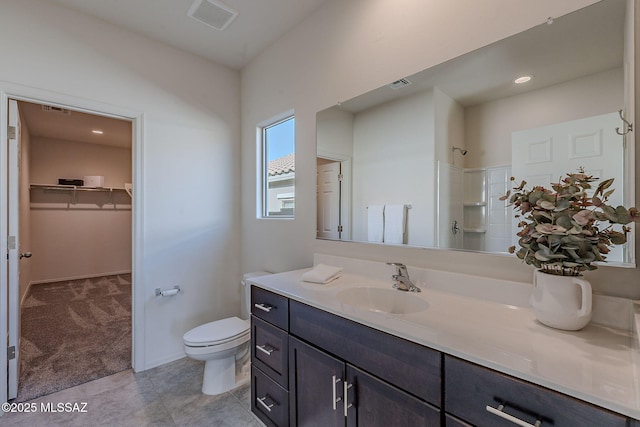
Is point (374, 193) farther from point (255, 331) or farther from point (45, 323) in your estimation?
point (45, 323)

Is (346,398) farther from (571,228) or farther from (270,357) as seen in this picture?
(571,228)

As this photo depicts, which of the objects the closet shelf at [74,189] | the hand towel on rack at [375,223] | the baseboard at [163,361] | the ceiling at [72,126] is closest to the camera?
the hand towel on rack at [375,223]

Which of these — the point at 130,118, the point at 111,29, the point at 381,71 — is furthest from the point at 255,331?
the point at 111,29

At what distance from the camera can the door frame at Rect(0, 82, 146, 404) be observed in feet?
5.98

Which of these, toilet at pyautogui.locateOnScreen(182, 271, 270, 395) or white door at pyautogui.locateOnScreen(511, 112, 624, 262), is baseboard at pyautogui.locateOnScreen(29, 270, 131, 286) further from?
white door at pyautogui.locateOnScreen(511, 112, 624, 262)

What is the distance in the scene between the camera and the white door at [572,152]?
0.98 metres

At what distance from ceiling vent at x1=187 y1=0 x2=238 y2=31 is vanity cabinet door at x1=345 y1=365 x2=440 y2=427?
96.3 inches

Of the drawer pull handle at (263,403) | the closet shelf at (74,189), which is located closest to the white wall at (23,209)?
the closet shelf at (74,189)

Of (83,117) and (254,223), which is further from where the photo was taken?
(83,117)

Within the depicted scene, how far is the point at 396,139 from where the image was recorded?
164 cm

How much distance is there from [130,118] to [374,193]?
82.1 inches

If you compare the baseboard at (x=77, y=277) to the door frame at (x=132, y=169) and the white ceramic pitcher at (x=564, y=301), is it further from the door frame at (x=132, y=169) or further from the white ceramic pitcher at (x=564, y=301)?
the white ceramic pitcher at (x=564, y=301)

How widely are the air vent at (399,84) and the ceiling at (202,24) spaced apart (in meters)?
0.95

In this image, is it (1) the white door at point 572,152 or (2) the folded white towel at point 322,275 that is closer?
(1) the white door at point 572,152
